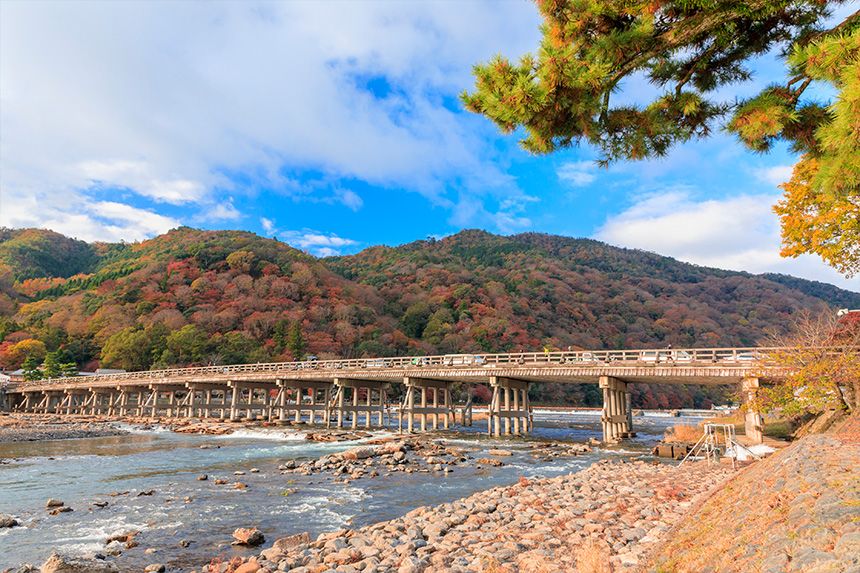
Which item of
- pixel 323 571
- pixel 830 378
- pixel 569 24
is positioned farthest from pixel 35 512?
pixel 830 378

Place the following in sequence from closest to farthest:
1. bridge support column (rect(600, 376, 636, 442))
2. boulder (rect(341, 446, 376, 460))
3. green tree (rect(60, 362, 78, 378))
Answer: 1. boulder (rect(341, 446, 376, 460))
2. bridge support column (rect(600, 376, 636, 442))
3. green tree (rect(60, 362, 78, 378))

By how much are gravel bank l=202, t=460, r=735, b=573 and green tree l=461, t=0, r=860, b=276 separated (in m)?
6.02

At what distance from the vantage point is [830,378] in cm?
1455

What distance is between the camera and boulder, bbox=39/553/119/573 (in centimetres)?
659

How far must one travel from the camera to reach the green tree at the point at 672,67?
5.99m

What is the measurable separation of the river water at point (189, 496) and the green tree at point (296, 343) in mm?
40335

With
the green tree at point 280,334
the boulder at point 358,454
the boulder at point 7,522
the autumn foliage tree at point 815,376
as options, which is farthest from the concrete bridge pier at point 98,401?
the autumn foliage tree at point 815,376

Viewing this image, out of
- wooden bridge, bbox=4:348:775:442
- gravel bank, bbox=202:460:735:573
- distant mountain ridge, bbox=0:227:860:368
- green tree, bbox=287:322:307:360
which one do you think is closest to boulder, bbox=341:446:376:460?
gravel bank, bbox=202:460:735:573

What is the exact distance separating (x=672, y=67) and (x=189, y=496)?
14962 millimetres

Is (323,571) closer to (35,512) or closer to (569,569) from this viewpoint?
(569,569)

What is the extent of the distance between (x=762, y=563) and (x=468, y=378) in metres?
27.0

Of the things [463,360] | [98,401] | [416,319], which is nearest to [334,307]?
[416,319]

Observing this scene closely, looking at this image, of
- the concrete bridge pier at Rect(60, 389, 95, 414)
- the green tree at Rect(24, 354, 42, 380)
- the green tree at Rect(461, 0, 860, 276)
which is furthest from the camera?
the green tree at Rect(24, 354, 42, 380)

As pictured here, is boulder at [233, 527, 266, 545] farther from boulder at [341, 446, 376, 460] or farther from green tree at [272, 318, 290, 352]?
green tree at [272, 318, 290, 352]
